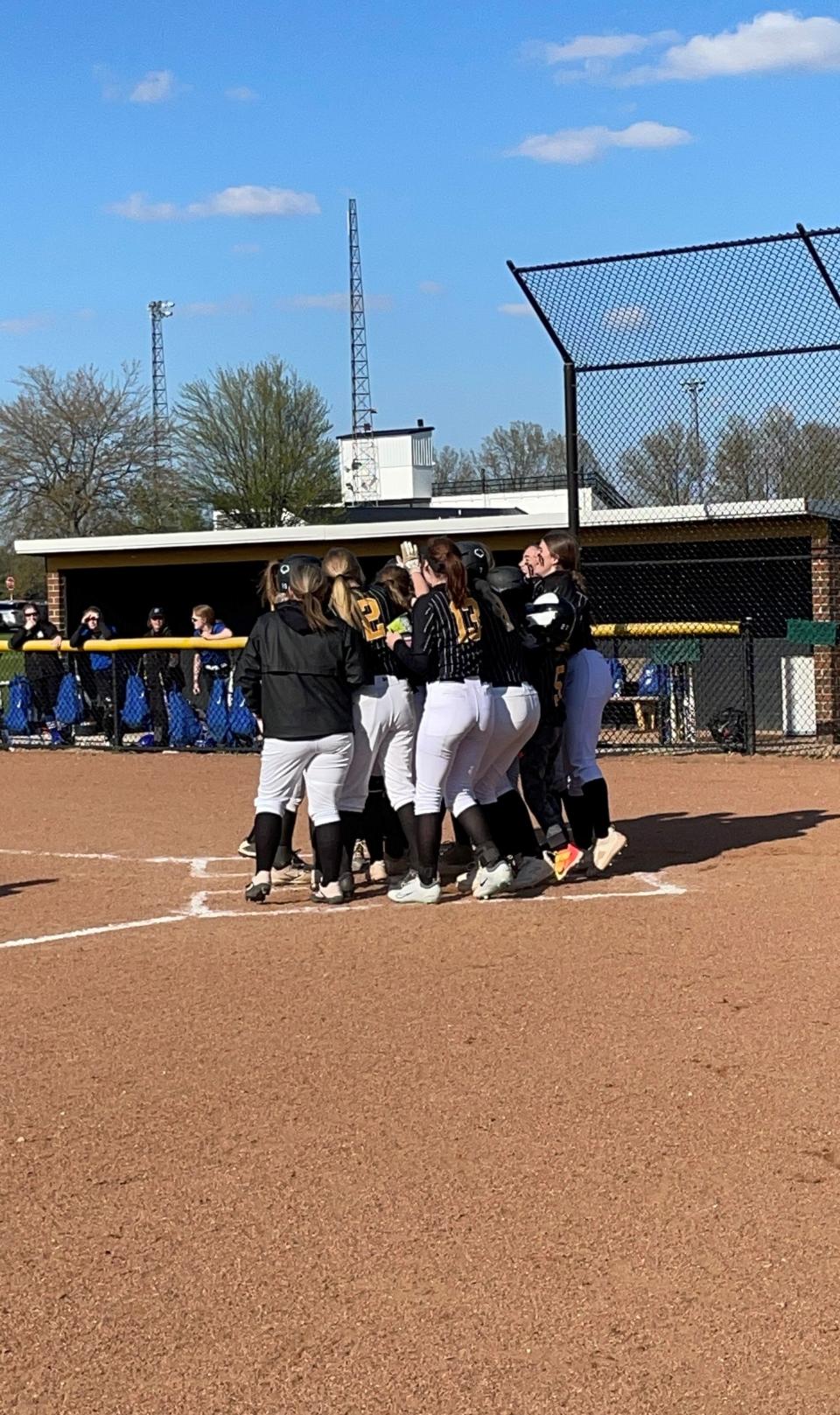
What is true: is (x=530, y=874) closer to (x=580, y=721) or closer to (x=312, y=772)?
(x=580, y=721)

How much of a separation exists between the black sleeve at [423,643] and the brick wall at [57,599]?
17.2m

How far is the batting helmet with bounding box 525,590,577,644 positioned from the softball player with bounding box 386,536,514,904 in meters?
0.44

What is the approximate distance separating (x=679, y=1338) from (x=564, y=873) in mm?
5487

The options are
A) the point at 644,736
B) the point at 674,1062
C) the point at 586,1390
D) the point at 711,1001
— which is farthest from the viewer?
the point at 644,736

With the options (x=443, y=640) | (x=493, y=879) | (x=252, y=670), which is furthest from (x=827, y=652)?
(x=252, y=670)

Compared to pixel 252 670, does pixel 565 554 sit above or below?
above

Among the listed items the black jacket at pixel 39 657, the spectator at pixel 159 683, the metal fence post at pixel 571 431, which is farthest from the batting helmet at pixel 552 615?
the black jacket at pixel 39 657

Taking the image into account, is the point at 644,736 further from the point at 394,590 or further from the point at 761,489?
the point at 394,590

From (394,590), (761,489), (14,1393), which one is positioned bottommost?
(14,1393)

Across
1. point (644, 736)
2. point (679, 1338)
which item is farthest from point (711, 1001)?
point (644, 736)

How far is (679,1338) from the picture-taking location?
348 cm

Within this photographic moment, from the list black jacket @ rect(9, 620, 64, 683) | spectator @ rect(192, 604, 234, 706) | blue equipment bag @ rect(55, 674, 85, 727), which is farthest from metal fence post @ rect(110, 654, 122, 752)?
black jacket @ rect(9, 620, 64, 683)

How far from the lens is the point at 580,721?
9094 millimetres

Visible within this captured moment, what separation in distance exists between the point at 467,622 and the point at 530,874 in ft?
4.75
